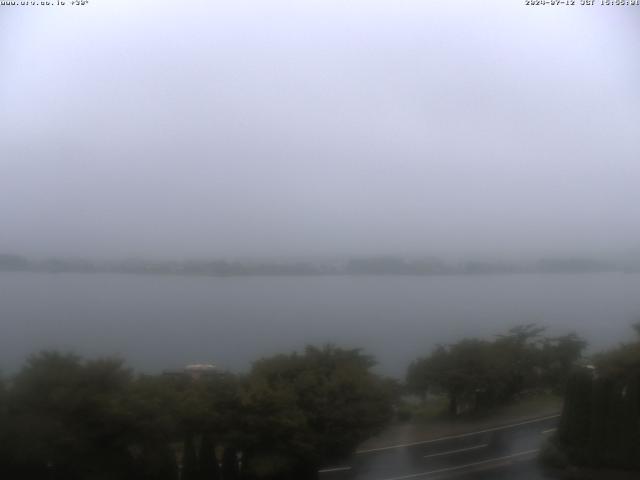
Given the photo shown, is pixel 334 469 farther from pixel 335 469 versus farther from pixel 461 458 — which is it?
pixel 461 458

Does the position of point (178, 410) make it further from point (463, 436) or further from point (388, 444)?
point (463, 436)

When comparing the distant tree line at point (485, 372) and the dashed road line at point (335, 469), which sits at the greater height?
the distant tree line at point (485, 372)

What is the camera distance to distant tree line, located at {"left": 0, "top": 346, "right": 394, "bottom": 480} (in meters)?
11.9

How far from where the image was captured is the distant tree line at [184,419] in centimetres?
1190

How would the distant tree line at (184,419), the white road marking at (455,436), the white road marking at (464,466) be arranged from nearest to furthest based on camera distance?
the distant tree line at (184,419) → the white road marking at (464,466) → the white road marking at (455,436)

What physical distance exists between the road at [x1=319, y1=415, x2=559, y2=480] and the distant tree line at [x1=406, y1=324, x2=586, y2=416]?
0.75 meters

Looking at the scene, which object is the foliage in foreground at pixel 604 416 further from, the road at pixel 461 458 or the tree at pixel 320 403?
the tree at pixel 320 403

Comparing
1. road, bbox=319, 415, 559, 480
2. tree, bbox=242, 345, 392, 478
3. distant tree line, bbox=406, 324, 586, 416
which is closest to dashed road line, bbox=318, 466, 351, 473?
road, bbox=319, 415, 559, 480

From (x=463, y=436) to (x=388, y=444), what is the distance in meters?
1.57

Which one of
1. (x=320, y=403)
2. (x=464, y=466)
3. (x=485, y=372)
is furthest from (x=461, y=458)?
(x=320, y=403)

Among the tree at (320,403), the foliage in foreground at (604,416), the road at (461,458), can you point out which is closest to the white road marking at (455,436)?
the road at (461,458)

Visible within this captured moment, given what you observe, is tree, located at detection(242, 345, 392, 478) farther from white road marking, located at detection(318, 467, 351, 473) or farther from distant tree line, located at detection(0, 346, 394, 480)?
white road marking, located at detection(318, 467, 351, 473)

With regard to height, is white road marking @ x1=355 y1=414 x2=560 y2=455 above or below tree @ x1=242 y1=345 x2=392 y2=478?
below

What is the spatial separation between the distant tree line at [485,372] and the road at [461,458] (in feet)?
2.46
